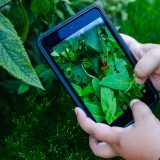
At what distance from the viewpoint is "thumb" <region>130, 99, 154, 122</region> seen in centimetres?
133

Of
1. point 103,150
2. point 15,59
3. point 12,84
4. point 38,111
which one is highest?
point 15,59

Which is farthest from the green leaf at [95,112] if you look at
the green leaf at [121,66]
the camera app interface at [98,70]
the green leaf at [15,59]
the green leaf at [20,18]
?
the green leaf at [15,59]

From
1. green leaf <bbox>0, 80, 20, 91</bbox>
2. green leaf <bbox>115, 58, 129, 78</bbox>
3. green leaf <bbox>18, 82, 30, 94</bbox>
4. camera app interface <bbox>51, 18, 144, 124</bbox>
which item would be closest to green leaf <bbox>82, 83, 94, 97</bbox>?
camera app interface <bbox>51, 18, 144, 124</bbox>

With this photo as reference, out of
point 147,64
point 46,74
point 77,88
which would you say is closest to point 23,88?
point 46,74

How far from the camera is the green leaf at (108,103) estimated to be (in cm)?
142

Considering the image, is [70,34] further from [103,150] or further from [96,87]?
[103,150]

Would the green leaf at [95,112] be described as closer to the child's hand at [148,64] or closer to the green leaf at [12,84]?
the child's hand at [148,64]

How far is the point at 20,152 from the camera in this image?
152cm

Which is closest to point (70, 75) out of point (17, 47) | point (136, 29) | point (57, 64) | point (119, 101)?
point (57, 64)

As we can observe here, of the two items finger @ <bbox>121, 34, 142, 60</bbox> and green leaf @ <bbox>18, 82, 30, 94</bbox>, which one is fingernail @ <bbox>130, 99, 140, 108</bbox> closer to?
finger @ <bbox>121, 34, 142, 60</bbox>

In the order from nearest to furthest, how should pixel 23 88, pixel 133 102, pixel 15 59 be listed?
pixel 15 59, pixel 133 102, pixel 23 88

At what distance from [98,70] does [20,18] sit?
0.91 ft

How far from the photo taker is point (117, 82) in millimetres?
1437

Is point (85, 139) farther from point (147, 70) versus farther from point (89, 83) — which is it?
point (147, 70)
